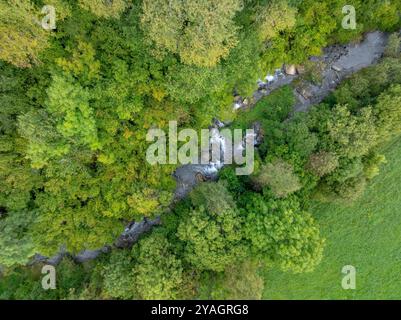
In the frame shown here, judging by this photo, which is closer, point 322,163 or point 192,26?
point 192,26

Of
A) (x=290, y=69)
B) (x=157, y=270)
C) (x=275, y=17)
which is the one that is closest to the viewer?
(x=275, y=17)

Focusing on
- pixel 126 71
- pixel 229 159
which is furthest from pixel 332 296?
pixel 126 71

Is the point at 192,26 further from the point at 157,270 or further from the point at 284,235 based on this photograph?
the point at 157,270

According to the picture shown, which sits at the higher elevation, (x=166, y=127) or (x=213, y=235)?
(x=166, y=127)

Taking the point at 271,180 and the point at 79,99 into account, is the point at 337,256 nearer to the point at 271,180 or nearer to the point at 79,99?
the point at 271,180

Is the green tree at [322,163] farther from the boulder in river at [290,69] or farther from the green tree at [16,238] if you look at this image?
the green tree at [16,238]

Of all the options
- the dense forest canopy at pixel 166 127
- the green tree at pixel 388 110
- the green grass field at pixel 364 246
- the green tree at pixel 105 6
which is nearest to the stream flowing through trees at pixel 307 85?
the dense forest canopy at pixel 166 127
